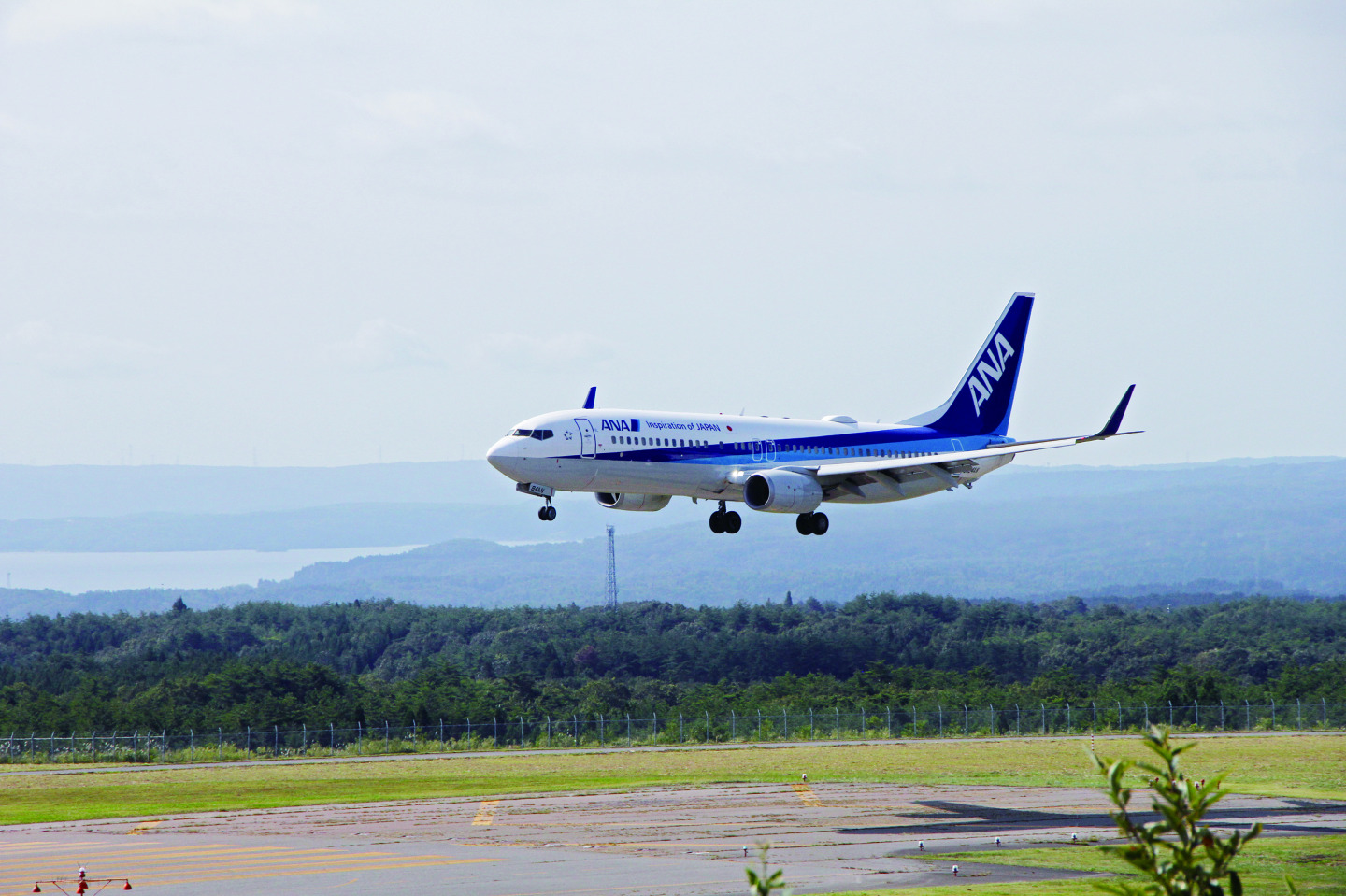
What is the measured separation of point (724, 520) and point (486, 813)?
14759 mm

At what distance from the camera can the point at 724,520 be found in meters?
61.6

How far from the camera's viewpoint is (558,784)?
7050 centimetres

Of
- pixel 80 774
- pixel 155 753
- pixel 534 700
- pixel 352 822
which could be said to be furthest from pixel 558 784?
pixel 534 700

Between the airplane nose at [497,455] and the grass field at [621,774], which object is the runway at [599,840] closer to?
the grass field at [621,774]

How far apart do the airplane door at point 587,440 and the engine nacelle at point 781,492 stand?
20.5 feet

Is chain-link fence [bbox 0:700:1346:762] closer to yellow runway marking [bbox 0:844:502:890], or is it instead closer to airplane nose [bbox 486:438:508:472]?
airplane nose [bbox 486:438:508:472]

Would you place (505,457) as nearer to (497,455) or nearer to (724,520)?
(497,455)

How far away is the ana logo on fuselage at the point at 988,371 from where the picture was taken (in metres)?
72.7

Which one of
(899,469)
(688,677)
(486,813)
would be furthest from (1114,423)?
(688,677)

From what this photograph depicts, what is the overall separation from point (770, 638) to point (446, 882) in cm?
15474

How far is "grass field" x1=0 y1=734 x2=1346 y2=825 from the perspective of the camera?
65812mm

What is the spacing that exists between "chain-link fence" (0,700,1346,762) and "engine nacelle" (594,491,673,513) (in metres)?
42.5

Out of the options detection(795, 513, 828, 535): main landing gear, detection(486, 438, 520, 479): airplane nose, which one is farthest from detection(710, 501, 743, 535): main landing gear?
detection(486, 438, 520, 479): airplane nose

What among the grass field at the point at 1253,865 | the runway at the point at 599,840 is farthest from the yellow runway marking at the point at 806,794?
the grass field at the point at 1253,865
